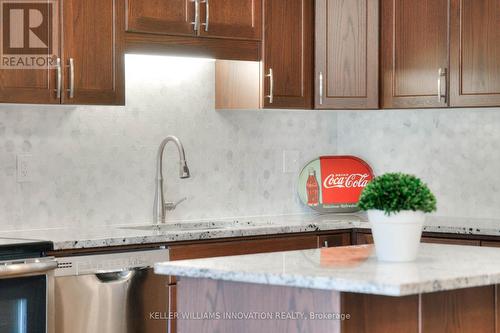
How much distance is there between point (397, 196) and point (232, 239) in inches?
63.6

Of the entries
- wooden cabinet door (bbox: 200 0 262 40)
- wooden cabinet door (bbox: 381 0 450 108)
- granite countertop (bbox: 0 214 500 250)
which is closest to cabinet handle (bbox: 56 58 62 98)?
granite countertop (bbox: 0 214 500 250)

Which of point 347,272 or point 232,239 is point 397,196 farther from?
point 232,239

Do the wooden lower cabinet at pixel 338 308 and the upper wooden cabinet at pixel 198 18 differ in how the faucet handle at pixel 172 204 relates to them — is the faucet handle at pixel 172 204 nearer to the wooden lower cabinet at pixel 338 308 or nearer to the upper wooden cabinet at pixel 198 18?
the upper wooden cabinet at pixel 198 18

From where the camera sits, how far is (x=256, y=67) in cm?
453

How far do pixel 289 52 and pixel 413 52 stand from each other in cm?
62

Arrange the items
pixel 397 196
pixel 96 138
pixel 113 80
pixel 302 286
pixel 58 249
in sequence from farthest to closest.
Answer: pixel 96 138 < pixel 113 80 < pixel 58 249 < pixel 397 196 < pixel 302 286

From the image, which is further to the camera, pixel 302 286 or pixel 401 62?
pixel 401 62

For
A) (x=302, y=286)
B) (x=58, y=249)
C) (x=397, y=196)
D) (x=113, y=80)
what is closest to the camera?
(x=302, y=286)

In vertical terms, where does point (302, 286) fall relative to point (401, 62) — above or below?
below

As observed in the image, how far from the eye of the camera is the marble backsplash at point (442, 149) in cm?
468

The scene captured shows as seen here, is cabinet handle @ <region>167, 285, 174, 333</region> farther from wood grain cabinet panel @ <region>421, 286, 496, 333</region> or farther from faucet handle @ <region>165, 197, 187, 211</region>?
wood grain cabinet panel @ <region>421, 286, 496, 333</region>

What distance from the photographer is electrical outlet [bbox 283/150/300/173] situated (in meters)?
5.07

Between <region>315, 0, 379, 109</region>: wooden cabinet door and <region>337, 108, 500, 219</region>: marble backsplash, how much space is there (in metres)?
0.43

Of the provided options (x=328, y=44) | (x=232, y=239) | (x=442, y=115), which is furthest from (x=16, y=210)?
(x=442, y=115)
